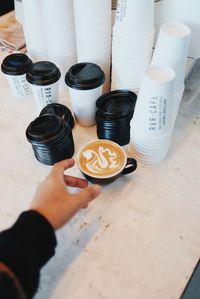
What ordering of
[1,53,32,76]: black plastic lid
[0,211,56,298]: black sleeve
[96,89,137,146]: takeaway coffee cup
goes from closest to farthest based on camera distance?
[0,211,56,298]: black sleeve → [96,89,137,146]: takeaway coffee cup → [1,53,32,76]: black plastic lid

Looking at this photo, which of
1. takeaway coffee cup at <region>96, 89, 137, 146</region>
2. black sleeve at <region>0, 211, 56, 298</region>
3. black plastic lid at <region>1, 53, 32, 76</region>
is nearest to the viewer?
black sleeve at <region>0, 211, 56, 298</region>

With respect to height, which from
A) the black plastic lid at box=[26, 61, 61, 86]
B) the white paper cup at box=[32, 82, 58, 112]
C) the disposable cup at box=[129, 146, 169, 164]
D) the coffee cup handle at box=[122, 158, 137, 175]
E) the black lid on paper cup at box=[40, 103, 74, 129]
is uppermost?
the black plastic lid at box=[26, 61, 61, 86]

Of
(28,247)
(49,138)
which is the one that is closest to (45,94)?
(49,138)

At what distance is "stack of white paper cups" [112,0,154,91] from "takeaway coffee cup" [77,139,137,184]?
162 mm

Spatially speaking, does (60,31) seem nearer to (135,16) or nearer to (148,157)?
(135,16)

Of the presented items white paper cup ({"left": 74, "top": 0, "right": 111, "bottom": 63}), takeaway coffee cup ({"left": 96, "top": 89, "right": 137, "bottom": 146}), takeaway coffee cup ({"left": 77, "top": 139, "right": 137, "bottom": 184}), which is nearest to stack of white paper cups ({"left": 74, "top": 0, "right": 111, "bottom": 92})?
white paper cup ({"left": 74, "top": 0, "right": 111, "bottom": 63})

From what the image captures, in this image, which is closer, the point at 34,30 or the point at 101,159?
the point at 101,159

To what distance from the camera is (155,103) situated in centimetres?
51

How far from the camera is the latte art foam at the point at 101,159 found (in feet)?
1.80

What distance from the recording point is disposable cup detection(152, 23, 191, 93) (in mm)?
523

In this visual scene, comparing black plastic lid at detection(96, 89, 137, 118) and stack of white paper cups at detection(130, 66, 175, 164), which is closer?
stack of white paper cups at detection(130, 66, 175, 164)

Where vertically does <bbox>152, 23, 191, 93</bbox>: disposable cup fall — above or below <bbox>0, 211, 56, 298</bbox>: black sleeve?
above

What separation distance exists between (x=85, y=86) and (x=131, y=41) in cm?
13

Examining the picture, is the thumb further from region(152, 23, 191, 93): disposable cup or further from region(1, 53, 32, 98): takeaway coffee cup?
region(1, 53, 32, 98): takeaway coffee cup
